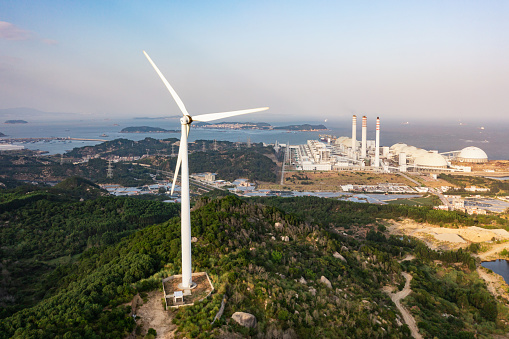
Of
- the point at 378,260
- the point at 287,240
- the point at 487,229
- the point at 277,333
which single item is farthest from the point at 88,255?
the point at 487,229

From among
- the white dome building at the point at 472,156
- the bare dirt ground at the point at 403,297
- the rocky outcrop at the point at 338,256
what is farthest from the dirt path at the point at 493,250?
the white dome building at the point at 472,156

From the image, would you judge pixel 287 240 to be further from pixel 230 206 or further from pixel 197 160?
pixel 197 160

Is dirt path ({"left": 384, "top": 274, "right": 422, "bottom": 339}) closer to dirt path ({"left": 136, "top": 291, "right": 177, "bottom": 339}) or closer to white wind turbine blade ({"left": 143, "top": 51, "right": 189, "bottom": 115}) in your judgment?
dirt path ({"left": 136, "top": 291, "right": 177, "bottom": 339})

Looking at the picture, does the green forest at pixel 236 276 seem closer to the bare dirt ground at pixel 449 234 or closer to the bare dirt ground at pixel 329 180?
the bare dirt ground at pixel 449 234

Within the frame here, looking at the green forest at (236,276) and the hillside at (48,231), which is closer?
the green forest at (236,276)

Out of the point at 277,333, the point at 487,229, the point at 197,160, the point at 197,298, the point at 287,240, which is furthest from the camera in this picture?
the point at 197,160
